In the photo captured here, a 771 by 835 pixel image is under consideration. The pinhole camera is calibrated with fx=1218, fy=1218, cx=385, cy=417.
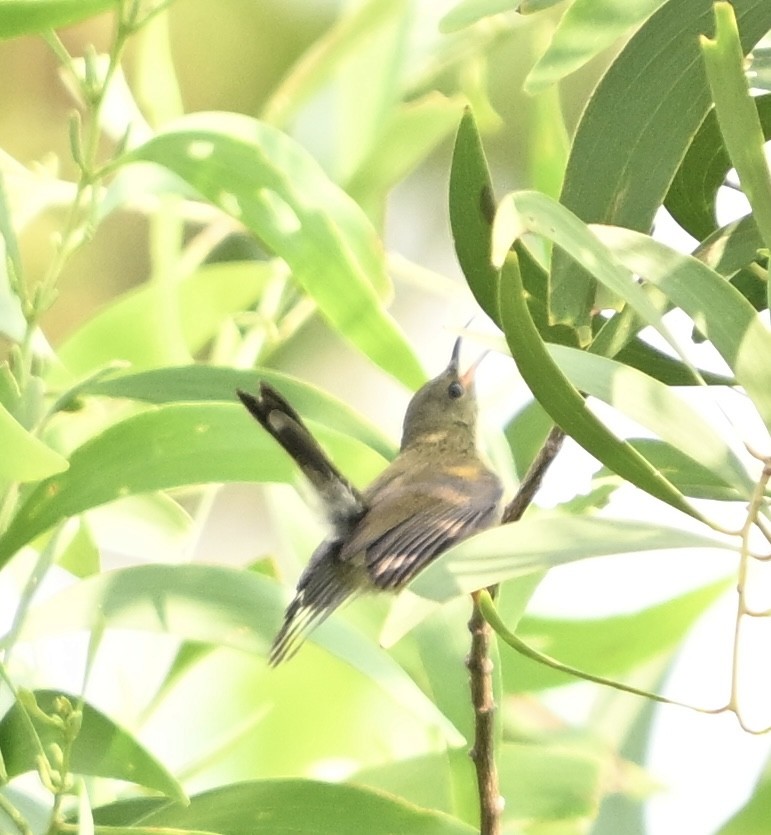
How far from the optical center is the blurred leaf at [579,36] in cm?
62

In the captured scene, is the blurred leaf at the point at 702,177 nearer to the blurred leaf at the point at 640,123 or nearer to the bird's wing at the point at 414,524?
the blurred leaf at the point at 640,123

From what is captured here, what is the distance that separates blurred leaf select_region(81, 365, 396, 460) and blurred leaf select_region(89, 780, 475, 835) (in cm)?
23

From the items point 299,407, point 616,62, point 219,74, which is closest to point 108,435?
point 299,407

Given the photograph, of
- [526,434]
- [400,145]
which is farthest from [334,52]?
[526,434]

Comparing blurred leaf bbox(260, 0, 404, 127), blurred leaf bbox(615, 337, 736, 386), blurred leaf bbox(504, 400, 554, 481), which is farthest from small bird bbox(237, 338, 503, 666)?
blurred leaf bbox(260, 0, 404, 127)

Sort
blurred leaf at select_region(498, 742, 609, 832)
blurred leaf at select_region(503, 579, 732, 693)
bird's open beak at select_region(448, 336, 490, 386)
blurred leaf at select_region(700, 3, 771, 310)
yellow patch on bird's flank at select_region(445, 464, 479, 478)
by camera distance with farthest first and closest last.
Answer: bird's open beak at select_region(448, 336, 490, 386) < yellow patch on bird's flank at select_region(445, 464, 479, 478) < blurred leaf at select_region(503, 579, 732, 693) < blurred leaf at select_region(498, 742, 609, 832) < blurred leaf at select_region(700, 3, 771, 310)

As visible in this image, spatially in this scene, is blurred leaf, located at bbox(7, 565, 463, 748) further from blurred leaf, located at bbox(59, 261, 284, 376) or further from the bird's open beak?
the bird's open beak

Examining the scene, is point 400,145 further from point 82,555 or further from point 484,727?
point 484,727

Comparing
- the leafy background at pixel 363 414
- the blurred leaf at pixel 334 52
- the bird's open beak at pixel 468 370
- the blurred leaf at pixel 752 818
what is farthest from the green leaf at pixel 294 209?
the bird's open beak at pixel 468 370

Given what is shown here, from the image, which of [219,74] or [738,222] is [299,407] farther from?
[219,74]

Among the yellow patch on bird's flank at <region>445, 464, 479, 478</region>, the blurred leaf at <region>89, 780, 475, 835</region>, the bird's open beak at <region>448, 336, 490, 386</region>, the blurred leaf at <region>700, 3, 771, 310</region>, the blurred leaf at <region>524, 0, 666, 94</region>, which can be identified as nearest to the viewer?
the blurred leaf at <region>700, 3, 771, 310</region>

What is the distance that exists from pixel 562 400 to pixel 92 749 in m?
0.40

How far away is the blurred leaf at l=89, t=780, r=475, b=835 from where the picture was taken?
72 centimetres

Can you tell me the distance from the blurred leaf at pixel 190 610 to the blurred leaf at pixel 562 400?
31 cm
